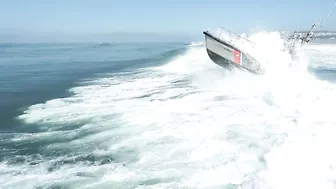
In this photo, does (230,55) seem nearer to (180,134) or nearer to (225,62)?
(225,62)

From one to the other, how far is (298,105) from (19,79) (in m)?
23.2

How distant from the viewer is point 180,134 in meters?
12.1

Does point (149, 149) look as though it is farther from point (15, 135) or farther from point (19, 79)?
point (19, 79)

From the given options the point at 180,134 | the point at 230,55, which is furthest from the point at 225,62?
the point at 180,134

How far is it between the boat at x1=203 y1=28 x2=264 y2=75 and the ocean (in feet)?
1.93

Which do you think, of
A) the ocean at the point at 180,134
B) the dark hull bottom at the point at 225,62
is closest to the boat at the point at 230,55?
the dark hull bottom at the point at 225,62

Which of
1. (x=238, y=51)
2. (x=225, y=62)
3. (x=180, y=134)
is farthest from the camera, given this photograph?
(x=225, y=62)

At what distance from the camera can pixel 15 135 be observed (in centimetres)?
1315

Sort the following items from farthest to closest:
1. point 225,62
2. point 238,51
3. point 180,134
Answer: point 225,62, point 238,51, point 180,134

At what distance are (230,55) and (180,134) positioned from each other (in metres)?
10.1

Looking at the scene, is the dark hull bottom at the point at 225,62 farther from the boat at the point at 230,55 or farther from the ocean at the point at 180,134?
the ocean at the point at 180,134

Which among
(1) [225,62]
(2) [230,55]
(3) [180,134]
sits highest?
(2) [230,55]

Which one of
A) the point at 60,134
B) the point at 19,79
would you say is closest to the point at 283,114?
the point at 60,134

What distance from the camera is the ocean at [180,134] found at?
8.77 m
